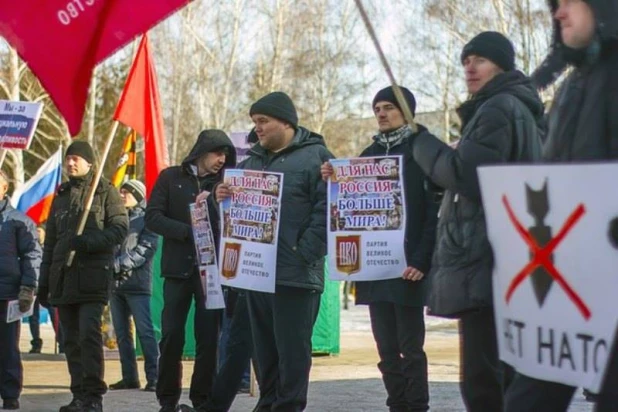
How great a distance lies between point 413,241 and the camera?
7.84m

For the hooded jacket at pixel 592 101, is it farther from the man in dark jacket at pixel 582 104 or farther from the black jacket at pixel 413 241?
the black jacket at pixel 413 241

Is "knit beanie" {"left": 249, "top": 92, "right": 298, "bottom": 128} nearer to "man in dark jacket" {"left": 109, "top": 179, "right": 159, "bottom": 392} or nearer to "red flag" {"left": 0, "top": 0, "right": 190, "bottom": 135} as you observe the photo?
"red flag" {"left": 0, "top": 0, "right": 190, "bottom": 135}

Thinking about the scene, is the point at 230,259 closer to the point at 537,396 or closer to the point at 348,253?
the point at 348,253

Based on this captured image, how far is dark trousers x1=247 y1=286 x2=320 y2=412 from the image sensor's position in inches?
295

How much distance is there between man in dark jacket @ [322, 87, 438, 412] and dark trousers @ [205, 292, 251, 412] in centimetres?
77

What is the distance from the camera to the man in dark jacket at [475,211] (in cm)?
521

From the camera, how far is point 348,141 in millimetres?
56594

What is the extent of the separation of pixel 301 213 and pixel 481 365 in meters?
2.59

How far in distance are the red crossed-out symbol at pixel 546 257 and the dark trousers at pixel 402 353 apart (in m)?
3.31

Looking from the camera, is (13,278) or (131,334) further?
(131,334)

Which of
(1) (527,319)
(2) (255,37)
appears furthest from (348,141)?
(1) (527,319)

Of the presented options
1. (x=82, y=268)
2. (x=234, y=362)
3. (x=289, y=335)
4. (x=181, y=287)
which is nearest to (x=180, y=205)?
(x=181, y=287)

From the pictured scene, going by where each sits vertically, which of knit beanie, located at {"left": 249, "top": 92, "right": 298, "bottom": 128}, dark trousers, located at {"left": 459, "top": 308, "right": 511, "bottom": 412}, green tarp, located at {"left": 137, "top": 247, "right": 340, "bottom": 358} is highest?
knit beanie, located at {"left": 249, "top": 92, "right": 298, "bottom": 128}

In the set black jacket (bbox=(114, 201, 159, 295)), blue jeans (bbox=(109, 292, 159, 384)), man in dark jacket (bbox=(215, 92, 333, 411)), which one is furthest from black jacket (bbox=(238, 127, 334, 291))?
black jacket (bbox=(114, 201, 159, 295))
